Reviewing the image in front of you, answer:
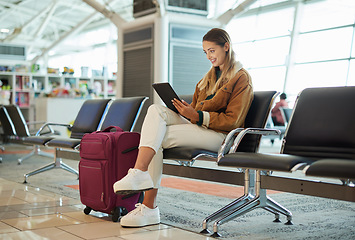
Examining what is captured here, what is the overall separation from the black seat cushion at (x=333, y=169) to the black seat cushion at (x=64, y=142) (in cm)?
239

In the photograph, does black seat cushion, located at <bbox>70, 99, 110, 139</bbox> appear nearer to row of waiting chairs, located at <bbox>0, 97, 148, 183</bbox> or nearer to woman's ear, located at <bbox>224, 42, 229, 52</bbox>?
row of waiting chairs, located at <bbox>0, 97, 148, 183</bbox>

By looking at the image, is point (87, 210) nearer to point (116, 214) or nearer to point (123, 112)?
point (116, 214)

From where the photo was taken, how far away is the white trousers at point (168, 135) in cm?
246

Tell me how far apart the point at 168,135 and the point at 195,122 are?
0.19 meters

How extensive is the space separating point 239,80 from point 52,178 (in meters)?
2.81

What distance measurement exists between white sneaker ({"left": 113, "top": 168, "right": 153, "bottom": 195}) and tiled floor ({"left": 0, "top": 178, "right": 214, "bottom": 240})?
0.23 m

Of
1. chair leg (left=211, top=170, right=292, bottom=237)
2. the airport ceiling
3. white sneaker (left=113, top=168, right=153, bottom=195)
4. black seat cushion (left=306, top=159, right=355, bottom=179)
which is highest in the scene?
the airport ceiling

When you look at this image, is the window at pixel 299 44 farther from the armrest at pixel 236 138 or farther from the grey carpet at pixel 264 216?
the armrest at pixel 236 138

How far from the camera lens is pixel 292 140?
8.44 feet

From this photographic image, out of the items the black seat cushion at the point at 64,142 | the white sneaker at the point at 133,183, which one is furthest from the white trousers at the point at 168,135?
the black seat cushion at the point at 64,142

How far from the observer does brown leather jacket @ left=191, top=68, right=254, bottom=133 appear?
2.57 meters

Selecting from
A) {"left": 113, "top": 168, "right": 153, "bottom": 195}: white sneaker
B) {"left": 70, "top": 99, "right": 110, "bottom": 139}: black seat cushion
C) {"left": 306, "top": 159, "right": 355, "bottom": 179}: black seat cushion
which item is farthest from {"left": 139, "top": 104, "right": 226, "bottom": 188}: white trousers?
{"left": 70, "top": 99, "right": 110, "bottom": 139}: black seat cushion

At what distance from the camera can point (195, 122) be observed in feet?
8.68

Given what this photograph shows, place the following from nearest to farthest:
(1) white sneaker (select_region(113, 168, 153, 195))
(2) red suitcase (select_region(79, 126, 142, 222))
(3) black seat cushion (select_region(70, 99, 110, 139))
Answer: (1) white sneaker (select_region(113, 168, 153, 195)) < (2) red suitcase (select_region(79, 126, 142, 222)) < (3) black seat cushion (select_region(70, 99, 110, 139))
